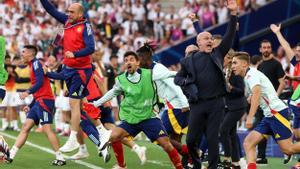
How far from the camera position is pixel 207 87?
38.1 ft

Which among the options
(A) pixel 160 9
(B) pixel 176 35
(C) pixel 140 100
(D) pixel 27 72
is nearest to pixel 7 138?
(D) pixel 27 72

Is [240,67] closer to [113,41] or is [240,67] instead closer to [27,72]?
[27,72]

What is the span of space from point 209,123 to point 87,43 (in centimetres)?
305

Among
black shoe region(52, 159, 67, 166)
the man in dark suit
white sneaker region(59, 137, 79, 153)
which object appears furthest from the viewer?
black shoe region(52, 159, 67, 166)

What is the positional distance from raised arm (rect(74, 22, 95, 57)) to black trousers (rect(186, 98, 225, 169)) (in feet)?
8.48

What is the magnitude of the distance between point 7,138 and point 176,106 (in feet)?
21.8

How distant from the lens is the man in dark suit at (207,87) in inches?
457

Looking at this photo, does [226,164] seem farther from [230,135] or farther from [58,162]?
[58,162]

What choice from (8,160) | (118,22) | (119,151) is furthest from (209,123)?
(118,22)

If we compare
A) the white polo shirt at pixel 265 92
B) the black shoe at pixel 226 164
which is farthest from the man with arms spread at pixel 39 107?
the white polo shirt at pixel 265 92

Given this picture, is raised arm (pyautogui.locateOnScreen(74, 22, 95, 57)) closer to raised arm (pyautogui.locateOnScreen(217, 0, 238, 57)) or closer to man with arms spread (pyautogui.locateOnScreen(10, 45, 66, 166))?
man with arms spread (pyautogui.locateOnScreen(10, 45, 66, 166))

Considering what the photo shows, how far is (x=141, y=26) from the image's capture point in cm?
3062

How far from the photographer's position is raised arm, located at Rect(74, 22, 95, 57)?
44.7 ft

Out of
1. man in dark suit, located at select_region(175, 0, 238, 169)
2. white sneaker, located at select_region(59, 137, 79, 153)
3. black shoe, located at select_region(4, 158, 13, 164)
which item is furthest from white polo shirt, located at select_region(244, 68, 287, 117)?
black shoe, located at select_region(4, 158, 13, 164)
